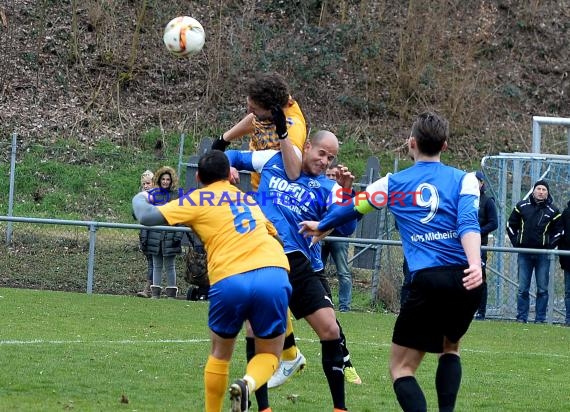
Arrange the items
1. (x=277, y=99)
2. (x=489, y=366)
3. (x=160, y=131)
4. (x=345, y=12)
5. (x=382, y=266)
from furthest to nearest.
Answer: (x=345, y=12) < (x=160, y=131) < (x=382, y=266) < (x=489, y=366) < (x=277, y=99)

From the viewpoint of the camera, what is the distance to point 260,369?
590 cm

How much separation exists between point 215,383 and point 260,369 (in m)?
0.26

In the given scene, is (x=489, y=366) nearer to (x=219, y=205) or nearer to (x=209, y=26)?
(x=219, y=205)

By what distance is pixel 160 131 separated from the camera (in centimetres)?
2330

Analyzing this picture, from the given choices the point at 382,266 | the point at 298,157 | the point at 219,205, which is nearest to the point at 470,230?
the point at 219,205

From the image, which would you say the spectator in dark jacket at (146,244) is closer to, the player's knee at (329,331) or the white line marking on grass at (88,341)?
the white line marking on grass at (88,341)

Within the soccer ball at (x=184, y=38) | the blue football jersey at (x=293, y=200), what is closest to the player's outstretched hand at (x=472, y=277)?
the blue football jersey at (x=293, y=200)

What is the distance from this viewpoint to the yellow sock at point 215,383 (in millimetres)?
5902

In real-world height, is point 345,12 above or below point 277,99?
above

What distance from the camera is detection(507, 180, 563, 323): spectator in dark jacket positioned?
1395cm

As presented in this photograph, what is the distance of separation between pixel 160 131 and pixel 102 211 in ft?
14.2

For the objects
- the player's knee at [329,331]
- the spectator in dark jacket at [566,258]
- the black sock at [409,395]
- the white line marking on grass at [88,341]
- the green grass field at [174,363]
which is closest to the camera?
the black sock at [409,395]

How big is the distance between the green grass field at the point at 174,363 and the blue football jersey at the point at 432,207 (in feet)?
5.40

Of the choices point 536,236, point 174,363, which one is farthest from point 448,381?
point 536,236
